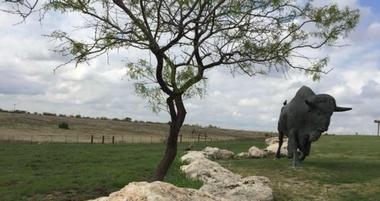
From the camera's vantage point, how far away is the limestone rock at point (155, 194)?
6.93 metres

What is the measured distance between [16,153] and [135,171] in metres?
15.4

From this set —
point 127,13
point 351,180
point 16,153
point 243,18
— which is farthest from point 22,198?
point 16,153

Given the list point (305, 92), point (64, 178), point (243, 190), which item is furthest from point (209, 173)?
point (305, 92)

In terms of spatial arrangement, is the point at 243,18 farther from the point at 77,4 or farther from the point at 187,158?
the point at 187,158

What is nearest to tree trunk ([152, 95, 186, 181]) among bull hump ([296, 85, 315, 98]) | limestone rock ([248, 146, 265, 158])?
bull hump ([296, 85, 315, 98])

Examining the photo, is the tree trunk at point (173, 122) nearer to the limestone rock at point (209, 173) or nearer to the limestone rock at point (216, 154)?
the limestone rock at point (209, 173)

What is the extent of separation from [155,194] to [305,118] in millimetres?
18876

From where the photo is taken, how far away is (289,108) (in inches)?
1027

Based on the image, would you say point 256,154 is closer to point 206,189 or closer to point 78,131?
point 206,189

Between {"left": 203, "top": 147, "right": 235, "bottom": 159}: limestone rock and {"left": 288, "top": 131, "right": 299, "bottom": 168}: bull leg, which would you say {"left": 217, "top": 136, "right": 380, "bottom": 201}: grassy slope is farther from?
{"left": 203, "top": 147, "right": 235, "bottom": 159}: limestone rock

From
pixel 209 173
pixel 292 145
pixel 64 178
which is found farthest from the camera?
pixel 292 145

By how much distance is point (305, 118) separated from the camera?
82.2ft

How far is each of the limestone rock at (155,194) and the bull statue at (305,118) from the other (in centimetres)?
1751

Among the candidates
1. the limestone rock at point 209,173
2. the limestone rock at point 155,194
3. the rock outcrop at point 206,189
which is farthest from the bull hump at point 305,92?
the limestone rock at point 155,194
